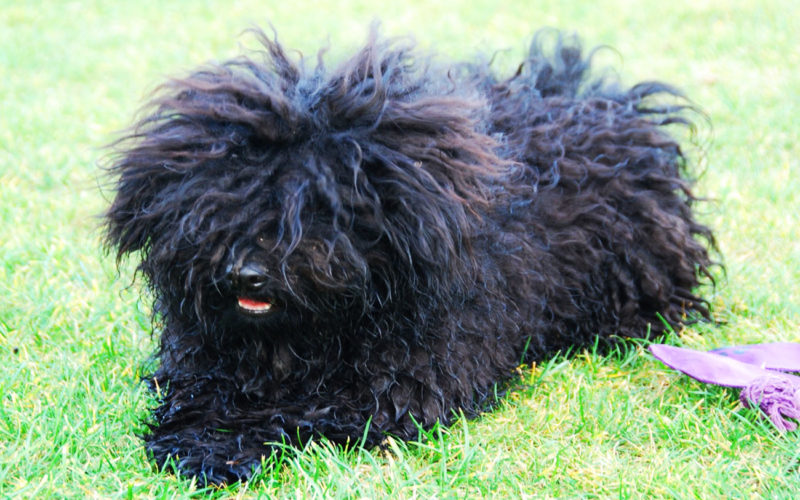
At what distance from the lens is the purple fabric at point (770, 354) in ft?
12.4

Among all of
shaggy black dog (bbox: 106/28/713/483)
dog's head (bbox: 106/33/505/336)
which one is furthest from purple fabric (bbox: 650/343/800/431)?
dog's head (bbox: 106/33/505/336)

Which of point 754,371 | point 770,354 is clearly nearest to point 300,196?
point 754,371

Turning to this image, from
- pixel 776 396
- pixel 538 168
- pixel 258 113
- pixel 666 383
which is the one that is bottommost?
pixel 666 383

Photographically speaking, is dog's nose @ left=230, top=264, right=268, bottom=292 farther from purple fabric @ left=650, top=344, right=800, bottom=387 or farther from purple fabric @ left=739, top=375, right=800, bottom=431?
purple fabric @ left=739, top=375, right=800, bottom=431

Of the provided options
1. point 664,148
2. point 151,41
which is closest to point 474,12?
point 151,41

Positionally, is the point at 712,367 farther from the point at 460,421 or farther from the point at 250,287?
the point at 250,287

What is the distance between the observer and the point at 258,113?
120 inches

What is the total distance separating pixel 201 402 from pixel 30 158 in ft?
12.5

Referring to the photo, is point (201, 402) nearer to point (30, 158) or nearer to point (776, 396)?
point (776, 396)

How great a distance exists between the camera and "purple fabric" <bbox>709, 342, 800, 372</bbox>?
149 inches

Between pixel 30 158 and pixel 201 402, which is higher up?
pixel 201 402

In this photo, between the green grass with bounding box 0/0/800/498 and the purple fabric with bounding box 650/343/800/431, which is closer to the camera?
the green grass with bounding box 0/0/800/498

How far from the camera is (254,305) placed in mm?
3041

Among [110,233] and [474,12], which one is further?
[474,12]
